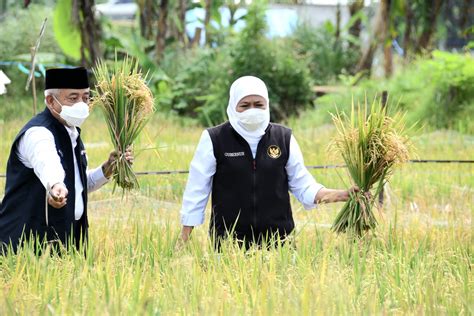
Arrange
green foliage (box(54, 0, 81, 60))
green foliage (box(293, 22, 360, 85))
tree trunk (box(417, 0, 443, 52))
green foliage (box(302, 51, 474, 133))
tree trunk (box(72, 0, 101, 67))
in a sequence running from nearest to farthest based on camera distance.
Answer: green foliage (box(302, 51, 474, 133)), tree trunk (box(72, 0, 101, 67)), green foliage (box(54, 0, 81, 60)), green foliage (box(293, 22, 360, 85)), tree trunk (box(417, 0, 443, 52))

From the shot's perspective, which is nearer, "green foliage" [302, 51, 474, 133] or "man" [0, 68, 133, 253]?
"man" [0, 68, 133, 253]

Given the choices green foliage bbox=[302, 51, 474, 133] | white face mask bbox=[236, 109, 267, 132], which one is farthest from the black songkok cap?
green foliage bbox=[302, 51, 474, 133]

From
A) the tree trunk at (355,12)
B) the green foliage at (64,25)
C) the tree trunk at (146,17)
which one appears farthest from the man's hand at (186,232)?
the tree trunk at (355,12)

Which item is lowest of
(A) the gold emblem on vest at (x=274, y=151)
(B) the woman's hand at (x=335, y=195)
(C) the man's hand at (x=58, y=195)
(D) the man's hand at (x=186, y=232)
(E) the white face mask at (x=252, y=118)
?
(D) the man's hand at (x=186, y=232)

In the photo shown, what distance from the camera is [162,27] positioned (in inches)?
658

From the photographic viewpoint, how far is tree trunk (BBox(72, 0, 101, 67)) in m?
13.9

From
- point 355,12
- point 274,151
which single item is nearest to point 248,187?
point 274,151

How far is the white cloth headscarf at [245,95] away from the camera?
4340mm

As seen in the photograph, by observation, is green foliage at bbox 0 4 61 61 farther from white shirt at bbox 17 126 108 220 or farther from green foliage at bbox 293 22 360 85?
white shirt at bbox 17 126 108 220

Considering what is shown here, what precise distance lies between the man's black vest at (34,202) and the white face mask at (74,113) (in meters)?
0.06

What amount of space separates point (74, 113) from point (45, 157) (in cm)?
Answer: 28

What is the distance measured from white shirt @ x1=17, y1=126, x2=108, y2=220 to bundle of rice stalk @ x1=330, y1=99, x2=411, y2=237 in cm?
115

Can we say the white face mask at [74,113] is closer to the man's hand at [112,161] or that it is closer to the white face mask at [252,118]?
the man's hand at [112,161]

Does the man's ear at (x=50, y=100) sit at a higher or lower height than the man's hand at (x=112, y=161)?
higher
